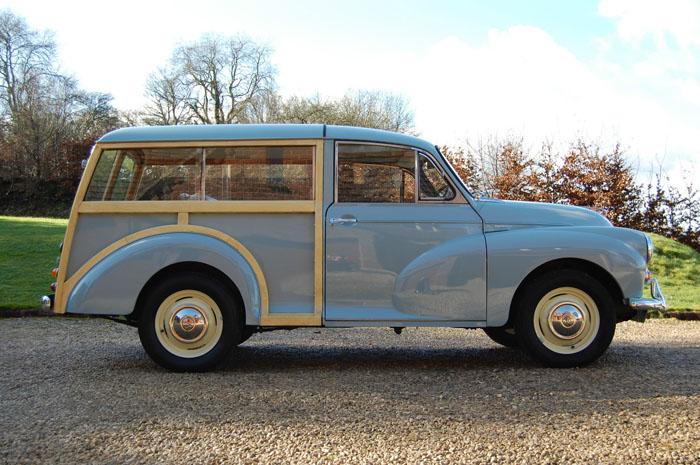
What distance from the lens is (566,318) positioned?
15.9 feet

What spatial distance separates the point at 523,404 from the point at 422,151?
7.51 ft

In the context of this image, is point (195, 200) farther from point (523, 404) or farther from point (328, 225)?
point (523, 404)

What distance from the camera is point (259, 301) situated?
4.80 meters

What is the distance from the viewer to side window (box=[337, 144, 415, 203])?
491 cm

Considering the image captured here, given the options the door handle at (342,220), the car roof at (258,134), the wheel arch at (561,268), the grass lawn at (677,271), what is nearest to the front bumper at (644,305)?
the wheel arch at (561,268)

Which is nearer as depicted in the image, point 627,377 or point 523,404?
point 523,404

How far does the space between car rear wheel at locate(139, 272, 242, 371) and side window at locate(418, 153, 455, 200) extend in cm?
187

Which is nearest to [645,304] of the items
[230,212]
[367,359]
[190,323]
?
[367,359]

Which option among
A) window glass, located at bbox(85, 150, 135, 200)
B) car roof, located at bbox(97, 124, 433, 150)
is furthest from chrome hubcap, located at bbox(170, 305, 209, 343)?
car roof, located at bbox(97, 124, 433, 150)

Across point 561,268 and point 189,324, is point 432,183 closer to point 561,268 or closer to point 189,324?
point 561,268

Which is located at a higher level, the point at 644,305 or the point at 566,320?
the point at 644,305

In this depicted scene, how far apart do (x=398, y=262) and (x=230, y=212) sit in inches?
58.3

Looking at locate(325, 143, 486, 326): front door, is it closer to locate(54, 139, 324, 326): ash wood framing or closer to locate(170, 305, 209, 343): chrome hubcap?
locate(54, 139, 324, 326): ash wood framing

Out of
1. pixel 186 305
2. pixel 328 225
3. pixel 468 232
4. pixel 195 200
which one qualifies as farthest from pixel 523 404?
pixel 195 200
